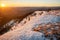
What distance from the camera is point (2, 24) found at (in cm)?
214

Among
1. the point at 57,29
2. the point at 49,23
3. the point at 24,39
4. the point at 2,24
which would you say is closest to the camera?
the point at 24,39

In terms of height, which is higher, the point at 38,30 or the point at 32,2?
the point at 32,2

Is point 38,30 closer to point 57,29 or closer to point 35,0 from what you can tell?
point 57,29

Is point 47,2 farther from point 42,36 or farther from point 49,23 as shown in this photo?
point 42,36

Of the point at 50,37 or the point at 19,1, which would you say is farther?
the point at 19,1

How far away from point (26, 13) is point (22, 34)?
1.04 m

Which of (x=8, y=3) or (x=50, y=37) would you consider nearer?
(x=50, y=37)

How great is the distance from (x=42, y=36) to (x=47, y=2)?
1156 mm

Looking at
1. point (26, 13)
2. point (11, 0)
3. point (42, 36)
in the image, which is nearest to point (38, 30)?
point (42, 36)

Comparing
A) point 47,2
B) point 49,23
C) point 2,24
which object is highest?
point 47,2

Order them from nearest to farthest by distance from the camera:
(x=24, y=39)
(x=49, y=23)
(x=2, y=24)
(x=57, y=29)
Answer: (x=24, y=39) → (x=57, y=29) → (x=49, y=23) → (x=2, y=24)

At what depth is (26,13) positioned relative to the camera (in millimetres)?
2176

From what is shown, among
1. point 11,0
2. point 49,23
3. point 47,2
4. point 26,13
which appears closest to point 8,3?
point 11,0

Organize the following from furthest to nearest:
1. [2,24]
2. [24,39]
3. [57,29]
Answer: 1. [2,24]
2. [57,29]
3. [24,39]
